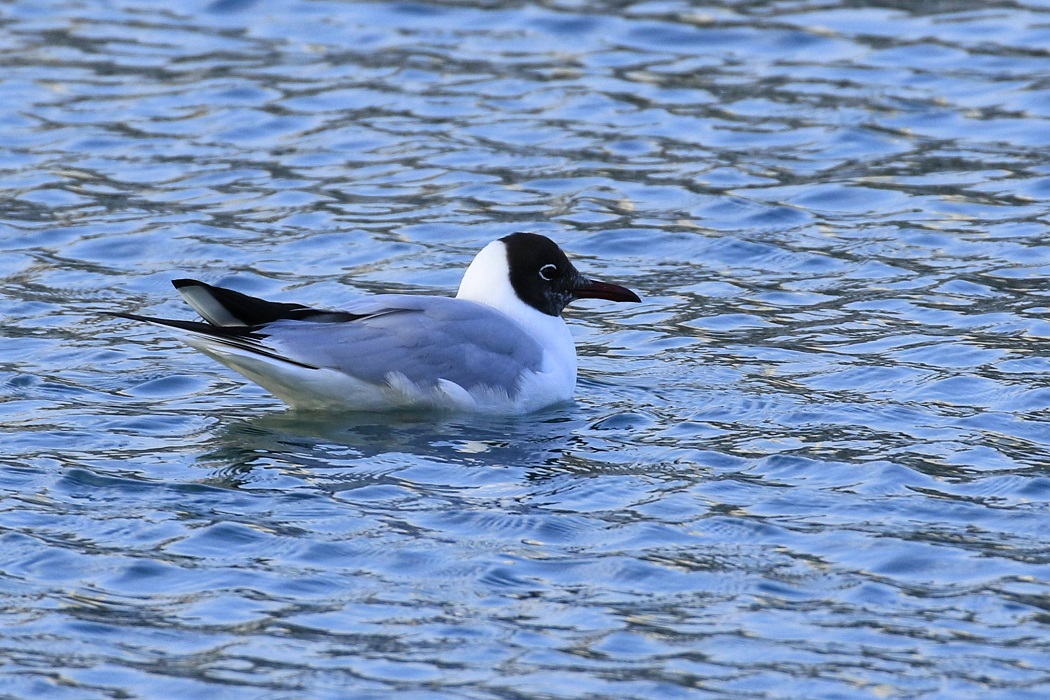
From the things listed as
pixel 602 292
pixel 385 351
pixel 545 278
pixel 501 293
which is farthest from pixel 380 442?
pixel 602 292

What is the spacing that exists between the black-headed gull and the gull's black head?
0.27m

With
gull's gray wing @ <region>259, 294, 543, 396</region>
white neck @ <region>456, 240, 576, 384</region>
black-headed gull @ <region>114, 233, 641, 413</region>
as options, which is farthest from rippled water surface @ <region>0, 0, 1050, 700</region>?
white neck @ <region>456, 240, 576, 384</region>

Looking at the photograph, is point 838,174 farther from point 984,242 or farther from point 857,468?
point 857,468

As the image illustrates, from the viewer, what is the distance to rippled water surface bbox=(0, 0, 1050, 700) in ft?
22.1

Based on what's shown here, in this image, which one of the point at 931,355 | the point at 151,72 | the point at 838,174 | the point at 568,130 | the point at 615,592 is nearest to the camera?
the point at 615,592

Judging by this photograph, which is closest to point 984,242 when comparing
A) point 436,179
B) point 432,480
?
point 436,179

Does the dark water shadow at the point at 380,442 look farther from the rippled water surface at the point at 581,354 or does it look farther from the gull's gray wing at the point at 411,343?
the gull's gray wing at the point at 411,343

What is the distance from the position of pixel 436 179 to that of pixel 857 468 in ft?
19.2

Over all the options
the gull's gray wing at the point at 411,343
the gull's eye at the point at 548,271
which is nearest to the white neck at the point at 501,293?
the gull's eye at the point at 548,271

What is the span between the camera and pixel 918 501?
8125 mm

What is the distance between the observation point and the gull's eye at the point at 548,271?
33.5ft

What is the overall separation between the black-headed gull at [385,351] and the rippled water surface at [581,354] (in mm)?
194

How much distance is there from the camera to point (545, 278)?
33.6ft

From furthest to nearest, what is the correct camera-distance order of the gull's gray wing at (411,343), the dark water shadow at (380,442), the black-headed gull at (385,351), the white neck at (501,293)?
the white neck at (501,293) < the gull's gray wing at (411,343) < the black-headed gull at (385,351) < the dark water shadow at (380,442)
